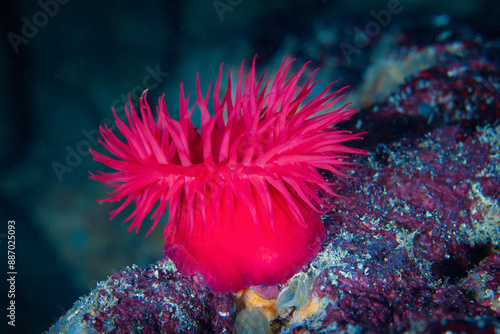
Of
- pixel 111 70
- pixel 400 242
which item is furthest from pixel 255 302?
pixel 111 70

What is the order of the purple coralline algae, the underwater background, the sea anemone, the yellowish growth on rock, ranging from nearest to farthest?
1. the purple coralline algae
2. the sea anemone
3. the yellowish growth on rock
4. the underwater background

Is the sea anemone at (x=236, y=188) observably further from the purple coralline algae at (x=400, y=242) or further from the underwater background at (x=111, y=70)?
the underwater background at (x=111, y=70)

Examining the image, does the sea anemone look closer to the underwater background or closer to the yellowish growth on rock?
the yellowish growth on rock

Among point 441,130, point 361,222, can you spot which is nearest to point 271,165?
point 361,222

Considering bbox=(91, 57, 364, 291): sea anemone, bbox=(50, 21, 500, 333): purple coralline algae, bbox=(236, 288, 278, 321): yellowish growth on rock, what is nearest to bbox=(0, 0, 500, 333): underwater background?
bbox=(50, 21, 500, 333): purple coralline algae

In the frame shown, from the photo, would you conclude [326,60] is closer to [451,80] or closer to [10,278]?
[451,80]
